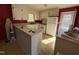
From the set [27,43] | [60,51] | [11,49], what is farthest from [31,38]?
[60,51]

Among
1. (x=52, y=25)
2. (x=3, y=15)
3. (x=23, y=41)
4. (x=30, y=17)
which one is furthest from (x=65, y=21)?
(x=3, y=15)

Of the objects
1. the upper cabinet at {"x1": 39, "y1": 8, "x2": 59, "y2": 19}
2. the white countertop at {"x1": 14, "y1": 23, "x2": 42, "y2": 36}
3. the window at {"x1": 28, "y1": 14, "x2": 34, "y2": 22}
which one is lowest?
the white countertop at {"x1": 14, "y1": 23, "x2": 42, "y2": 36}

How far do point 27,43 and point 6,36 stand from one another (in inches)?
9.4

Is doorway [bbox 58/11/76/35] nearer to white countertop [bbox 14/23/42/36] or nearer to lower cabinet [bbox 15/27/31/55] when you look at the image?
white countertop [bbox 14/23/42/36]

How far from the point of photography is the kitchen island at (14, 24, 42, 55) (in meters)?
0.92

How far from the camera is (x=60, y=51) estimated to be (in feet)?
3.14

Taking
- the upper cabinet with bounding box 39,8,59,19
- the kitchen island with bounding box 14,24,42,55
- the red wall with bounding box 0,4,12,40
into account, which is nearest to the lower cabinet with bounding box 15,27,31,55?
the kitchen island with bounding box 14,24,42,55

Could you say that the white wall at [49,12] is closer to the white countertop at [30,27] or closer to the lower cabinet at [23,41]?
the white countertop at [30,27]

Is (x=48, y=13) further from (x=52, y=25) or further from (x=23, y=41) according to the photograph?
(x=23, y=41)

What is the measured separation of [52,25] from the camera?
0.97m

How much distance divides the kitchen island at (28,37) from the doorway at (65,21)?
230 mm

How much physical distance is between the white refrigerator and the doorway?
0.18 feet

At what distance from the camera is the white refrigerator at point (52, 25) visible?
95 cm

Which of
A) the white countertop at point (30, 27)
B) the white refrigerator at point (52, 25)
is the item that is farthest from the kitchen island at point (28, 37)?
the white refrigerator at point (52, 25)
